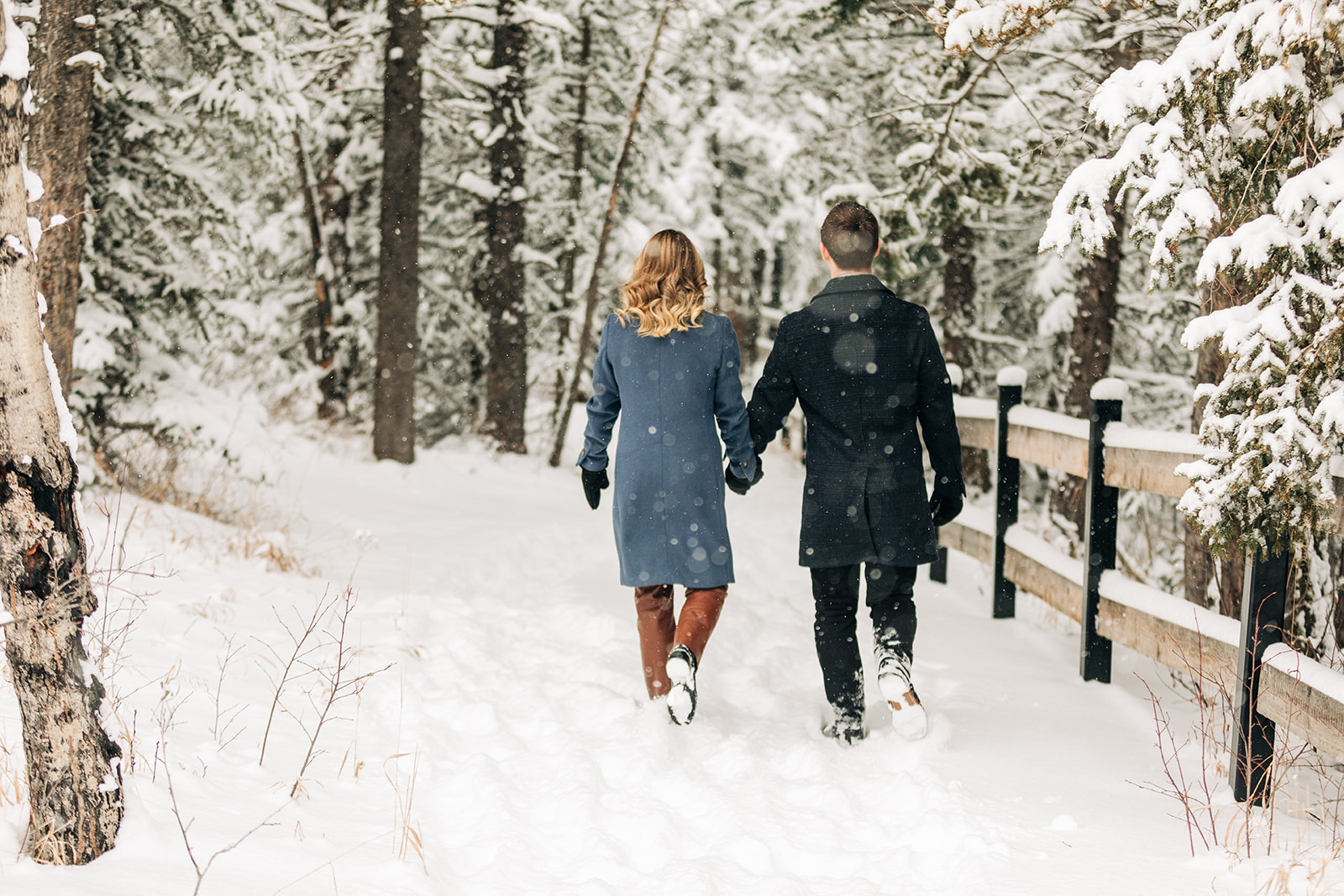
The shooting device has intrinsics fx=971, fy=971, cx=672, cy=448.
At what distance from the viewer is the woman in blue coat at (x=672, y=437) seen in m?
4.22

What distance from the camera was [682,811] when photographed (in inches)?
137

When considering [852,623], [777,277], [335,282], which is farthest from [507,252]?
[777,277]

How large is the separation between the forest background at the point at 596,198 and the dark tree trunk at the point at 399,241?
1.6 inches

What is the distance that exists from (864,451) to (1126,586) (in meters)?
1.77

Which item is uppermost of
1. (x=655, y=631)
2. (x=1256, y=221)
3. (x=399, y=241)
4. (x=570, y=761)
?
(x=399, y=241)

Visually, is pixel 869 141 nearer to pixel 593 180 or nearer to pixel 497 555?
pixel 593 180

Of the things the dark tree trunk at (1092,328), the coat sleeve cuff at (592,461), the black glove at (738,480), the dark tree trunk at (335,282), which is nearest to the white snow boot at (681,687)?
the black glove at (738,480)

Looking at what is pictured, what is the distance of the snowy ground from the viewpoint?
→ 292 cm

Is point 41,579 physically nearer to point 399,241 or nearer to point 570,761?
point 570,761

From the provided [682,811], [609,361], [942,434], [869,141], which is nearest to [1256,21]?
[942,434]

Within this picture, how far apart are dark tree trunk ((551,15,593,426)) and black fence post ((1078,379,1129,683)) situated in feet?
36.1

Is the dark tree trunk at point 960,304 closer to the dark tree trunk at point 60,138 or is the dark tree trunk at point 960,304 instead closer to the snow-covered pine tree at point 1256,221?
the snow-covered pine tree at point 1256,221

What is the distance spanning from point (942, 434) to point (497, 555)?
4881 millimetres

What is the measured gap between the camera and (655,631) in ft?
14.4
